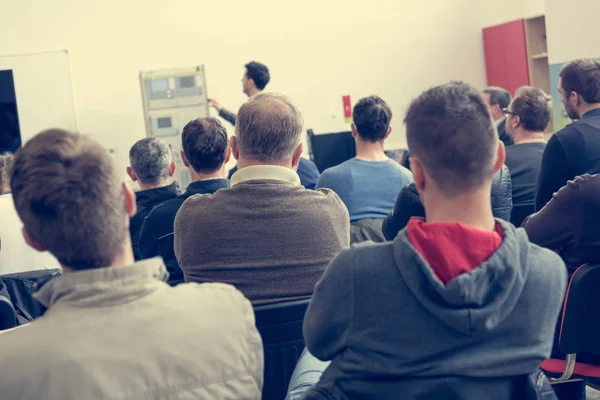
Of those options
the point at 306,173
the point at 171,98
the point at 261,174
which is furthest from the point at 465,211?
the point at 171,98

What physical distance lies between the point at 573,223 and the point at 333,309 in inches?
51.2

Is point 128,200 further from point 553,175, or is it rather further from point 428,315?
point 553,175

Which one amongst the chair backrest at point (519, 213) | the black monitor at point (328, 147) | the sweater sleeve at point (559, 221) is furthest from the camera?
the black monitor at point (328, 147)

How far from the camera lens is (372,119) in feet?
11.9

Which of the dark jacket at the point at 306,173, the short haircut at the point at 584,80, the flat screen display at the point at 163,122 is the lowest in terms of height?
the dark jacket at the point at 306,173

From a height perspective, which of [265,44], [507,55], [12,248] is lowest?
[12,248]

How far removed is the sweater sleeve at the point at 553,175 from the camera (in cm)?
299

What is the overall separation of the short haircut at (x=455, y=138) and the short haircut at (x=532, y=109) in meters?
2.48

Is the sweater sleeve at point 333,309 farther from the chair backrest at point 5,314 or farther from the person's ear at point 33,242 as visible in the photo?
the chair backrest at point 5,314

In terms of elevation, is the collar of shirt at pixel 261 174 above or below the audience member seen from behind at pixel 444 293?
above

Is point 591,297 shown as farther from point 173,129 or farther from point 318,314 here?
point 173,129

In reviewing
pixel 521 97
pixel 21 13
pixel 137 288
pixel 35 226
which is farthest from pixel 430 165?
pixel 21 13

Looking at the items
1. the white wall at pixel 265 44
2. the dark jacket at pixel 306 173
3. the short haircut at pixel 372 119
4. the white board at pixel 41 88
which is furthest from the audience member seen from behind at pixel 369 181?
the white board at pixel 41 88

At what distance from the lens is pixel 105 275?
4.09 feet
